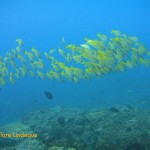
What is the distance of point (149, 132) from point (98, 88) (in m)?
23.3

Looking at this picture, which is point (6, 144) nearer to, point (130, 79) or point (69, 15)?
point (130, 79)

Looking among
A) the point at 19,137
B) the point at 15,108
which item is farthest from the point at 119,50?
the point at 15,108

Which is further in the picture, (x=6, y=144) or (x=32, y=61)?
(x=32, y=61)

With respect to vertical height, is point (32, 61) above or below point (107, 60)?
above

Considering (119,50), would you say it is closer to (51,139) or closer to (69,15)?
(51,139)

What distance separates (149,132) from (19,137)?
4.47 m

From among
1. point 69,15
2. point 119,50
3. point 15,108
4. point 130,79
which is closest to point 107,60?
point 119,50

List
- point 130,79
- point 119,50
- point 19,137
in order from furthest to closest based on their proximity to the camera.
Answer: point 130,79 → point 119,50 → point 19,137

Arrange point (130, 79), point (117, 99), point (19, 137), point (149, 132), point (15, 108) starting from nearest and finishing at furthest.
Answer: point (149, 132)
point (19, 137)
point (117, 99)
point (15, 108)
point (130, 79)

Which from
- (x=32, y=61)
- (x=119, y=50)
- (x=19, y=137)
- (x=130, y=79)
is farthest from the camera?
(x=130, y=79)

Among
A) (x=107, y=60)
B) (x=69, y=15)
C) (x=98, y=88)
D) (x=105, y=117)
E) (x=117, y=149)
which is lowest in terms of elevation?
(x=117, y=149)

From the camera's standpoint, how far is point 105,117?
10398 millimetres

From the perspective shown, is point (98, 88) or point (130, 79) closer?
point (98, 88)

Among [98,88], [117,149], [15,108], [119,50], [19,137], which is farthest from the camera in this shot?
[98,88]
